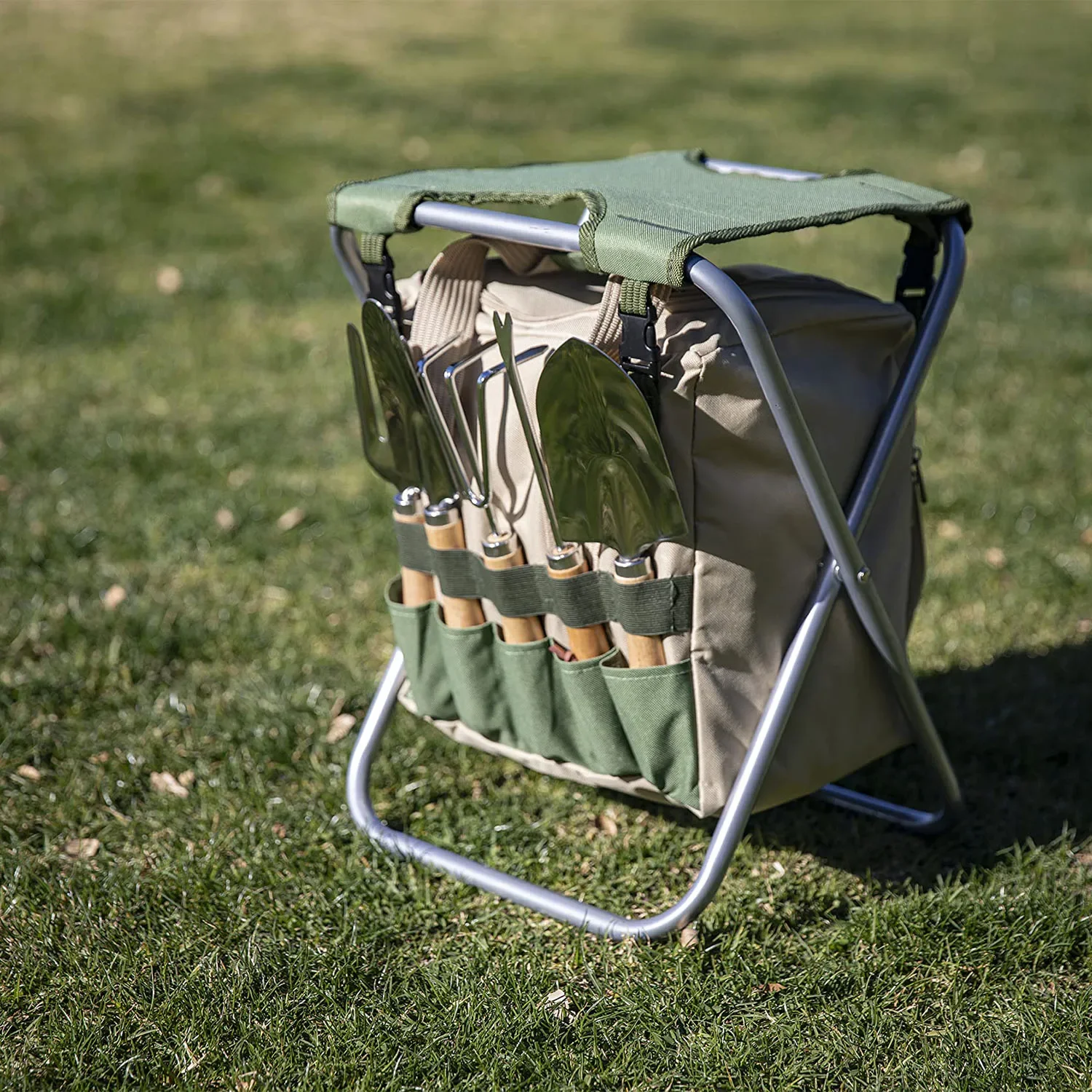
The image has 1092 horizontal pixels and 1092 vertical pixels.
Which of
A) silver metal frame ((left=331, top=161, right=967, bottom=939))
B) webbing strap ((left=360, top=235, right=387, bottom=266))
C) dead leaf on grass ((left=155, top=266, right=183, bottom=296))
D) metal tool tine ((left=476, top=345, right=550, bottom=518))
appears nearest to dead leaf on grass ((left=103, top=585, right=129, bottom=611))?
silver metal frame ((left=331, top=161, right=967, bottom=939))

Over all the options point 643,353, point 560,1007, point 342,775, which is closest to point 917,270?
point 643,353

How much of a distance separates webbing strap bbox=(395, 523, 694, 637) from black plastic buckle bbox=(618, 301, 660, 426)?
0.98 ft

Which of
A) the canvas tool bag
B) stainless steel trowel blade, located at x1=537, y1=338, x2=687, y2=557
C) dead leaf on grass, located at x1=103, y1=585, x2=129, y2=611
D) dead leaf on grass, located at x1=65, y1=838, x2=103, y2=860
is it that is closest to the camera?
stainless steel trowel blade, located at x1=537, y1=338, x2=687, y2=557

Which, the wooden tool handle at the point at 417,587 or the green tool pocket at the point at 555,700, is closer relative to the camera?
the green tool pocket at the point at 555,700

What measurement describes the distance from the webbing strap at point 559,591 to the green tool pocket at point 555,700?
7cm

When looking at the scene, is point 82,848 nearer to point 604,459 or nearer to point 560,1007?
point 560,1007

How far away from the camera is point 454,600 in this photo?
2391 mm

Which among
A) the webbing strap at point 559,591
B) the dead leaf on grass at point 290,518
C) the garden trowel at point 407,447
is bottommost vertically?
the dead leaf on grass at point 290,518

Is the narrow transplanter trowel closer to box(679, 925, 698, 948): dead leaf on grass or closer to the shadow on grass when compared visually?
box(679, 925, 698, 948): dead leaf on grass

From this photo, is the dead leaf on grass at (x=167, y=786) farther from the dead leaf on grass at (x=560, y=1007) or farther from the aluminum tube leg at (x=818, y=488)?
the aluminum tube leg at (x=818, y=488)

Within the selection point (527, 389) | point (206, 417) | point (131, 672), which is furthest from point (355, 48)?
point (527, 389)

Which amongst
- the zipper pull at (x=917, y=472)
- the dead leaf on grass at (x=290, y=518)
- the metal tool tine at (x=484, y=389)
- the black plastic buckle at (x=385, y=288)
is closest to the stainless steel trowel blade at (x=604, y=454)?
the metal tool tine at (x=484, y=389)

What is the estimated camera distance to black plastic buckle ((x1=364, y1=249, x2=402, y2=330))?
2.28 metres

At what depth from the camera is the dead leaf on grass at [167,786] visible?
2.77m
